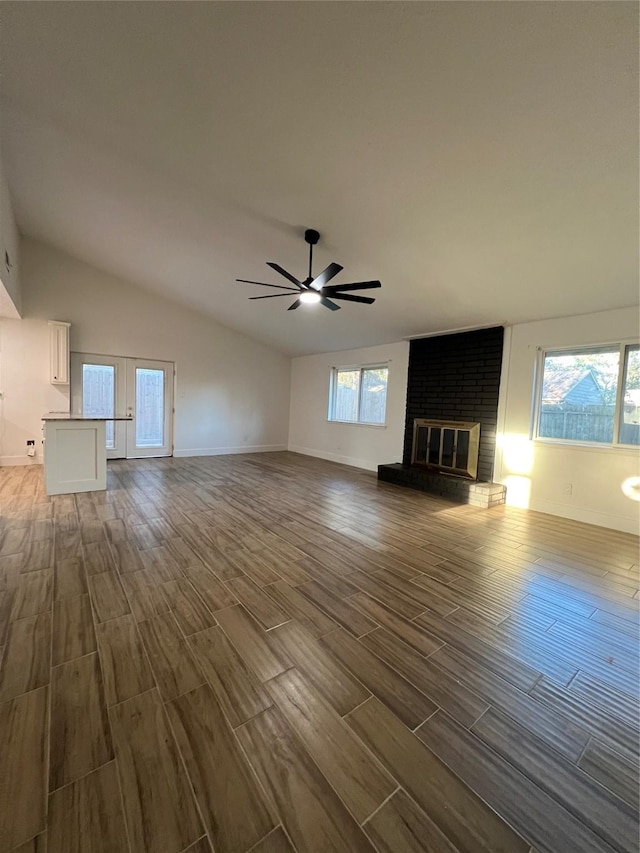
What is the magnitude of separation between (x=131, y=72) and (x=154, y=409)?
18.3 feet

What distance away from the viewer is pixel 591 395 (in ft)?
13.3

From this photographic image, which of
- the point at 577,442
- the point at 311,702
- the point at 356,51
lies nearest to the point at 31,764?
the point at 311,702

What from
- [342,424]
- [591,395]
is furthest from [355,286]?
[342,424]

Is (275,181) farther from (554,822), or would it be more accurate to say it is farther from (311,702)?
(554,822)

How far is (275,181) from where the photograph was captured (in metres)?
3.06

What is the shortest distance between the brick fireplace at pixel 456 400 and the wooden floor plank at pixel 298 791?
395cm

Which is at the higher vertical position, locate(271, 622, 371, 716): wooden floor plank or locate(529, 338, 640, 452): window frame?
locate(529, 338, 640, 452): window frame

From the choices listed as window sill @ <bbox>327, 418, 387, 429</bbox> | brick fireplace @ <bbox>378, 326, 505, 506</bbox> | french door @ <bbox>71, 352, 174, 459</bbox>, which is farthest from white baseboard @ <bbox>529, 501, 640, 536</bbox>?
french door @ <bbox>71, 352, 174, 459</bbox>

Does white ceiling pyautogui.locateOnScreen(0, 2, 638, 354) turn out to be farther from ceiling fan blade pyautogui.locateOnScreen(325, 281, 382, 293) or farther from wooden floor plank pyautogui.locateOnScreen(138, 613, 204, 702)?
wooden floor plank pyautogui.locateOnScreen(138, 613, 204, 702)

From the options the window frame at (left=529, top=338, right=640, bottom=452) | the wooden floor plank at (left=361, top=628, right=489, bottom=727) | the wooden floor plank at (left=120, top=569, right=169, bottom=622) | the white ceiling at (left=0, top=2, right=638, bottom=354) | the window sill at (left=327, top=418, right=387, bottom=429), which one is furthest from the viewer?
the window sill at (left=327, top=418, right=387, bottom=429)

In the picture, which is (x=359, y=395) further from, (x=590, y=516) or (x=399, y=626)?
(x=399, y=626)

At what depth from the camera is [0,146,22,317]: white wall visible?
12.8 ft

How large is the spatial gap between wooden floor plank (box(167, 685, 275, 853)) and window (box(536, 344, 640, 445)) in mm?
4503

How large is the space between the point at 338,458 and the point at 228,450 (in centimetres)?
257
